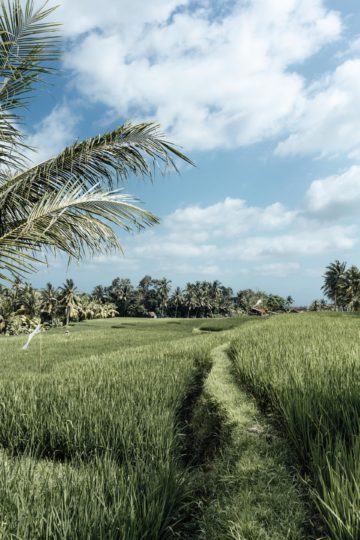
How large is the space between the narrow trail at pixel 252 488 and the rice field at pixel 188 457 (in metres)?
0.01

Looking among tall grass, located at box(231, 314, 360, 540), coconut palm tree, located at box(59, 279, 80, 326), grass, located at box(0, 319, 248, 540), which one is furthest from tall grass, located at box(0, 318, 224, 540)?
coconut palm tree, located at box(59, 279, 80, 326)

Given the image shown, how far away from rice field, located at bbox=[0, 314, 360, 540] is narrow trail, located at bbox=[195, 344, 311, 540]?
0.01 metres

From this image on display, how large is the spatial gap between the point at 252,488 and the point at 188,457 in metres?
2.06

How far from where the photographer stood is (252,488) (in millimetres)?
2773

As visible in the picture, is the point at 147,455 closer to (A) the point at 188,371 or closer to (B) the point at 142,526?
(B) the point at 142,526

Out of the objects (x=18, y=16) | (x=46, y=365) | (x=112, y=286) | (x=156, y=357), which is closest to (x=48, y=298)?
(x=112, y=286)

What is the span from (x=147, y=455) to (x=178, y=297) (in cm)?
7510

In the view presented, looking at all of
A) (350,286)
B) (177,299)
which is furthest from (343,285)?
(177,299)

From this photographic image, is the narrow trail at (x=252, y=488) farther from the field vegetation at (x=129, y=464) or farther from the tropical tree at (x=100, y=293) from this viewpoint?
the tropical tree at (x=100, y=293)

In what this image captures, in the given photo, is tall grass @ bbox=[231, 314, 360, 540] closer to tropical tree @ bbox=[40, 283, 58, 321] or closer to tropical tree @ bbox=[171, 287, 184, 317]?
tropical tree @ bbox=[40, 283, 58, 321]

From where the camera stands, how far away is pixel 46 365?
40.5ft

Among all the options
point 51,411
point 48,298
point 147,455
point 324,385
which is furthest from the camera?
point 48,298

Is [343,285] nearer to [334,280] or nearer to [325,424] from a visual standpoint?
[334,280]

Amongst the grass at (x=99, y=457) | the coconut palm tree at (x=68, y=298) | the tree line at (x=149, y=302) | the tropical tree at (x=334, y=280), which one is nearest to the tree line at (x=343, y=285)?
the tropical tree at (x=334, y=280)
